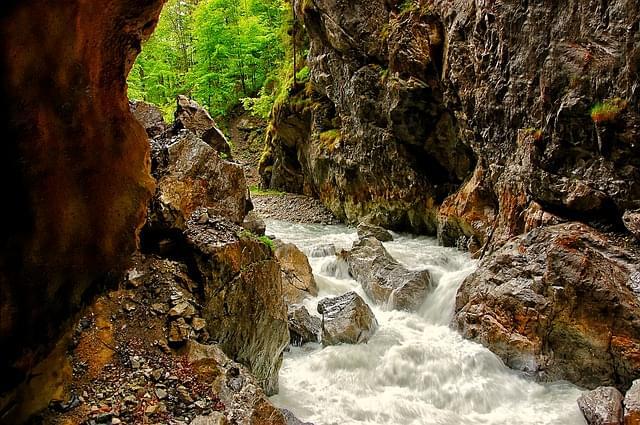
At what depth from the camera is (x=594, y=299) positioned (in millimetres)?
7605

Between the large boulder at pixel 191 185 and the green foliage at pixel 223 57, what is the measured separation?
2279 cm

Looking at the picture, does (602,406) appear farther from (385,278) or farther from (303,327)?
(385,278)

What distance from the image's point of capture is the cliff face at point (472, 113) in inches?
339

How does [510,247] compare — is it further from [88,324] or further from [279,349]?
[88,324]

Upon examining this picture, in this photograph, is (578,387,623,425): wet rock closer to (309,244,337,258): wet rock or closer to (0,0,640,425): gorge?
(0,0,640,425): gorge

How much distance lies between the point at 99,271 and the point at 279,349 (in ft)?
13.9

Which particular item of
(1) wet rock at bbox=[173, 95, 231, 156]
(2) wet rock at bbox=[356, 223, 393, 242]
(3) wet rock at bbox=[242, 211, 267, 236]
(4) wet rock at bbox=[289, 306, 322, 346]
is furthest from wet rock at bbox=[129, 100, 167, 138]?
(2) wet rock at bbox=[356, 223, 393, 242]

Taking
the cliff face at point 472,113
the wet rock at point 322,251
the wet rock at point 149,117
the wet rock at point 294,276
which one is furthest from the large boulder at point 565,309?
the wet rock at point 149,117

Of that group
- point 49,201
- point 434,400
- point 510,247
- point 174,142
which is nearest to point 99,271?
point 49,201

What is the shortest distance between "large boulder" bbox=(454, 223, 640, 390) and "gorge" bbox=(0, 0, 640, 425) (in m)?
0.04

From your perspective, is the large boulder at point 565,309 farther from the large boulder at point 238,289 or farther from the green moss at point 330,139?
the green moss at point 330,139

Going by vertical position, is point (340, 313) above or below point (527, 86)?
below

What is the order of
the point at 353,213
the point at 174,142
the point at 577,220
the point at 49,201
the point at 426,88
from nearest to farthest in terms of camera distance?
the point at 49,201
the point at 174,142
the point at 577,220
the point at 426,88
the point at 353,213

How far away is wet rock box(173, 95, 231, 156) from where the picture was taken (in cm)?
863
